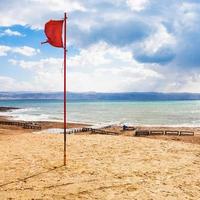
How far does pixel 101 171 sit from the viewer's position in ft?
44.3

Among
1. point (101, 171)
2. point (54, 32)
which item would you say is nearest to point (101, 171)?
point (101, 171)

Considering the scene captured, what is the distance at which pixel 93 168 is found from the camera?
14.0m

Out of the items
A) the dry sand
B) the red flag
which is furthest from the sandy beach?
the red flag

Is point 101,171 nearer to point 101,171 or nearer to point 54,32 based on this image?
point 101,171

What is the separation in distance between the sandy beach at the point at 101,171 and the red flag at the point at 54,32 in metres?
4.79

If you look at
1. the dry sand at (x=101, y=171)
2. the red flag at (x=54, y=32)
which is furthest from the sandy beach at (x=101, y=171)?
the red flag at (x=54, y=32)

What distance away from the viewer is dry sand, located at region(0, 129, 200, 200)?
1096 cm

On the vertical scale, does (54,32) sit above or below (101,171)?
above

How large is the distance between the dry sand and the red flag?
4.79 meters

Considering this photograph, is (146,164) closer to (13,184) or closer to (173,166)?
(173,166)

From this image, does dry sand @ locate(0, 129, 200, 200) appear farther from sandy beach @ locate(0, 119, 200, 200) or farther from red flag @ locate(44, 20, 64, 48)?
red flag @ locate(44, 20, 64, 48)

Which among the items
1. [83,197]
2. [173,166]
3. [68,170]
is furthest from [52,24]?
[173,166]

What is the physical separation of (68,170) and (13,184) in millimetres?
2430

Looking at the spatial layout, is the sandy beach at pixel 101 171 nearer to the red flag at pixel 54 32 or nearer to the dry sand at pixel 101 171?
the dry sand at pixel 101 171
